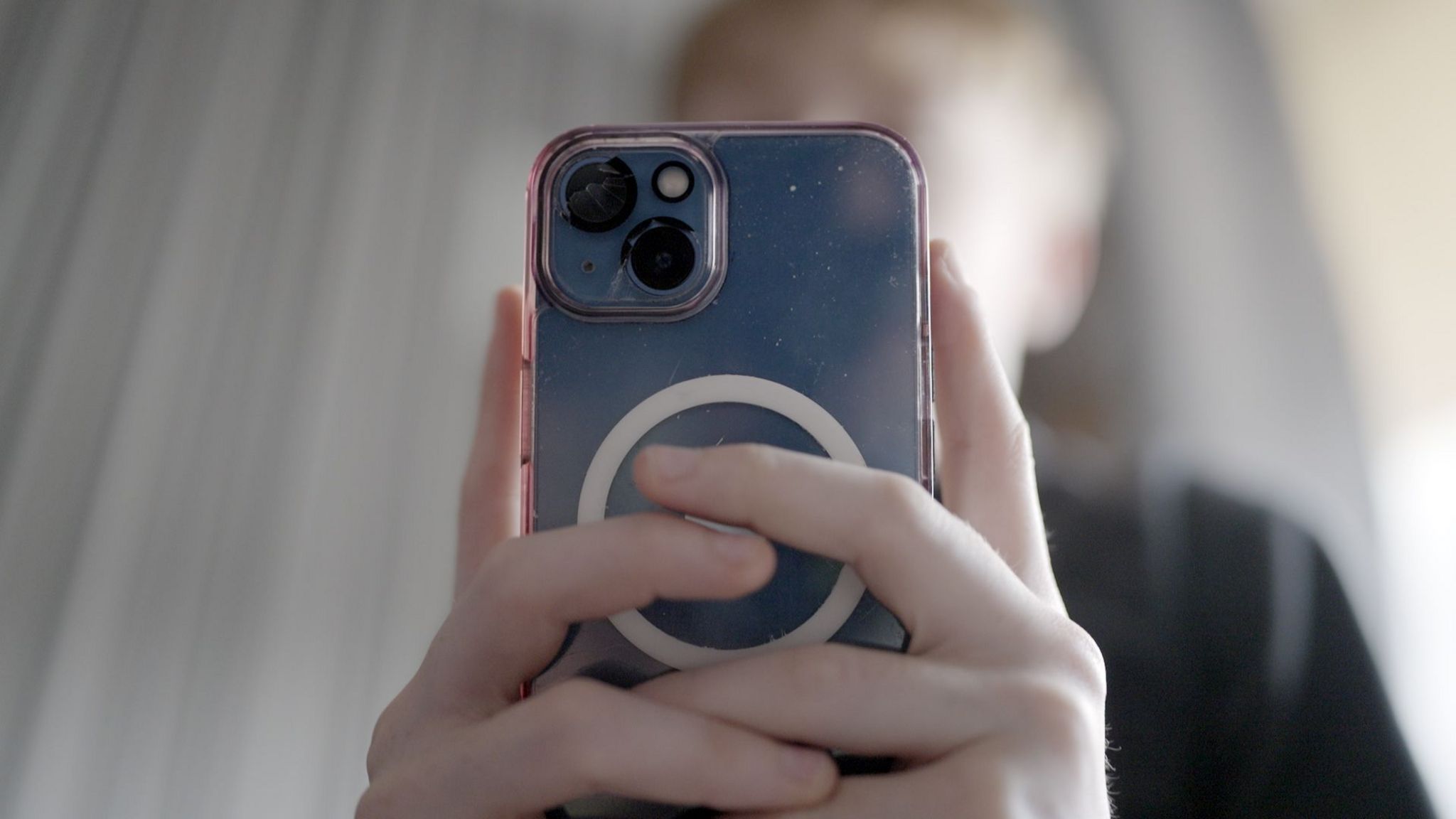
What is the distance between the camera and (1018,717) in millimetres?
244

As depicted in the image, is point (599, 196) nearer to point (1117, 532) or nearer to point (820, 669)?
point (820, 669)

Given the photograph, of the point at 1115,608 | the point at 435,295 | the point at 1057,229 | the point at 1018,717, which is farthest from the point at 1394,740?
the point at 435,295

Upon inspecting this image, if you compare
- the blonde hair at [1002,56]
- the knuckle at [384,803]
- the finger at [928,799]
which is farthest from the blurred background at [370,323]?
the finger at [928,799]

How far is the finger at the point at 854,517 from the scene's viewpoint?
250 mm

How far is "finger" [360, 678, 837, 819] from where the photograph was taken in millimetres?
233

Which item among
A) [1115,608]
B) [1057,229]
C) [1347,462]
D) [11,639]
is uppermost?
[1057,229]

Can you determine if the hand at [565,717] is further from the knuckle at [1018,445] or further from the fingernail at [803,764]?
the knuckle at [1018,445]

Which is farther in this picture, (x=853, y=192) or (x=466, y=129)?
(x=466, y=129)

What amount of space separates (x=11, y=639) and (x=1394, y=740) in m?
1.08

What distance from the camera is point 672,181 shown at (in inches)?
12.9

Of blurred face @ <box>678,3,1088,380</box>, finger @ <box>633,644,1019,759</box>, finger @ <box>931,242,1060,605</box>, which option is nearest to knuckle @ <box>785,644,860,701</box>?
finger @ <box>633,644,1019,759</box>

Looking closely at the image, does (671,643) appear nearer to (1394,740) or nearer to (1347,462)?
(1394,740)

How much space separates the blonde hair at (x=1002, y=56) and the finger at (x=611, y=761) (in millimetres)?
651

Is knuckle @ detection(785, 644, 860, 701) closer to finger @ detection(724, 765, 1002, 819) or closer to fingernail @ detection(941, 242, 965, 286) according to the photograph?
finger @ detection(724, 765, 1002, 819)
